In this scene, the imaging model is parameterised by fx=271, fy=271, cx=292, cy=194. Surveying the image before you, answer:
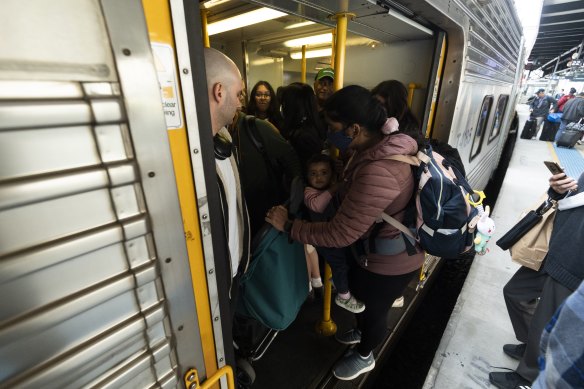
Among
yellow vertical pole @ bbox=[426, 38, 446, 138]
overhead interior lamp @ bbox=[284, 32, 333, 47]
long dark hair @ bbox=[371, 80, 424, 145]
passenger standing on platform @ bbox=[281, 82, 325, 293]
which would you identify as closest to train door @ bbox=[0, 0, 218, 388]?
long dark hair @ bbox=[371, 80, 424, 145]

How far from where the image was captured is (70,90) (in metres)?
0.61

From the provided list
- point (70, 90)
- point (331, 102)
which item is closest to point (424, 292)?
point (331, 102)

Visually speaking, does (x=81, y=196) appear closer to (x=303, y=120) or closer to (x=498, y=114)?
(x=303, y=120)

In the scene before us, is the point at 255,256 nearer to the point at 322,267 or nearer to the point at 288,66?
the point at 322,267

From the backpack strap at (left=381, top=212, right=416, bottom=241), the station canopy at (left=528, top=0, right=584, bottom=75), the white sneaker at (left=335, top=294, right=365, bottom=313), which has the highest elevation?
the station canopy at (left=528, top=0, right=584, bottom=75)

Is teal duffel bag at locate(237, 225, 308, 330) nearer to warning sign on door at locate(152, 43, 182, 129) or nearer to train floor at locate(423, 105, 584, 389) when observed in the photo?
warning sign on door at locate(152, 43, 182, 129)

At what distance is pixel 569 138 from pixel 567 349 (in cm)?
1556

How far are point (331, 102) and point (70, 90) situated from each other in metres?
1.21

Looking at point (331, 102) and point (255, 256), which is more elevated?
point (331, 102)

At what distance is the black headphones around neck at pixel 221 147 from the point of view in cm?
136

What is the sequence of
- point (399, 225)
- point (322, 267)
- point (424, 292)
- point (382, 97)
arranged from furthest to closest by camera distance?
point (424, 292) < point (322, 267) < point (382, 97) < point (399, 225)

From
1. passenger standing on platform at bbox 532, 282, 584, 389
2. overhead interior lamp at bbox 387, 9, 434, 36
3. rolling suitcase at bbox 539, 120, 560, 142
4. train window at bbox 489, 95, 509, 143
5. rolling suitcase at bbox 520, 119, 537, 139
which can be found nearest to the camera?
passenger standing on platform at bbox 532, 282, 584, 389

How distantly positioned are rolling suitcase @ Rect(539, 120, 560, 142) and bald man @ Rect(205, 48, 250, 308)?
17.1m

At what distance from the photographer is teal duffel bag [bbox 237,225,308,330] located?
5.73 ft
